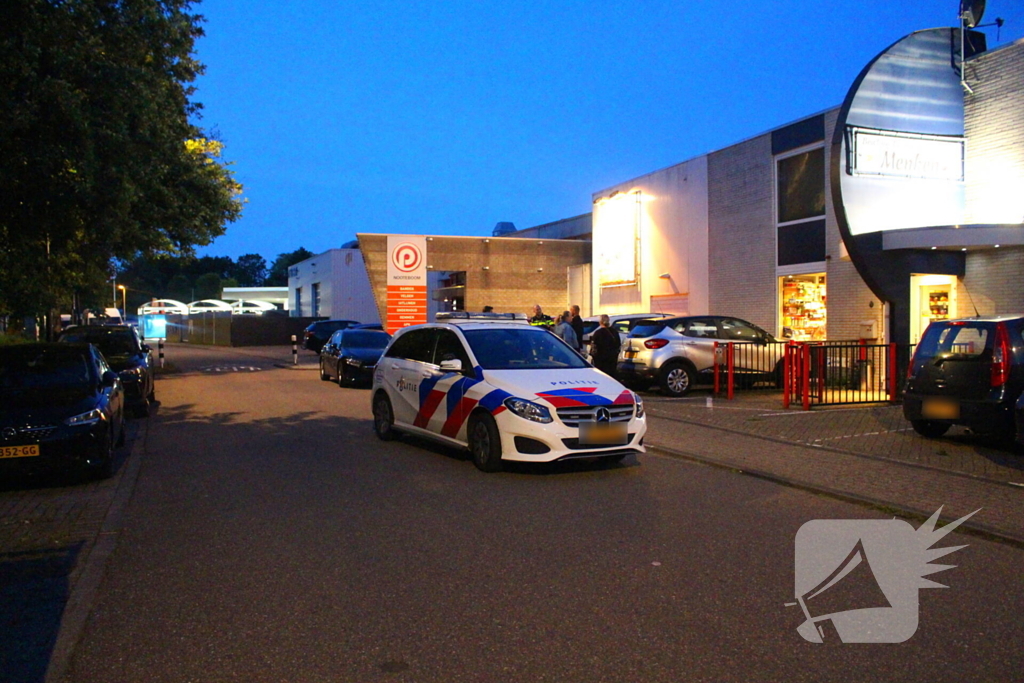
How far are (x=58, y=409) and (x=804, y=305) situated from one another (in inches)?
690

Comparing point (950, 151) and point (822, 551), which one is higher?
point (950, 151)

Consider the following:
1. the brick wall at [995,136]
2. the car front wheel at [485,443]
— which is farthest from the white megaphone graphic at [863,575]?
the brick wall at [995,136]

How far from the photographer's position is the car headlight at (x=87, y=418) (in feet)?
29.5

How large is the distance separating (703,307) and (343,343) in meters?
10.4

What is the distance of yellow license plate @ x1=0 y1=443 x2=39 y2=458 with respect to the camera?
8500mm

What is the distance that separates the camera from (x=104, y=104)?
12.2 meters

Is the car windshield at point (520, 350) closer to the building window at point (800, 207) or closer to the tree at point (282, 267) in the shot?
the building window at point (800, 207)

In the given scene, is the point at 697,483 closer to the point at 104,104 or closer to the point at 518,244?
the point at 104,104

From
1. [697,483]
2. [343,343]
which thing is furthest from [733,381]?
[343,343]

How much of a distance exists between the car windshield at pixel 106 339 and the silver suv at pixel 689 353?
9.93 meters

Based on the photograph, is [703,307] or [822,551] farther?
[703,307]

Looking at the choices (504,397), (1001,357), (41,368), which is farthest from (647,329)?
(41,368)

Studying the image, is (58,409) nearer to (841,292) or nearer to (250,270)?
(841,292)

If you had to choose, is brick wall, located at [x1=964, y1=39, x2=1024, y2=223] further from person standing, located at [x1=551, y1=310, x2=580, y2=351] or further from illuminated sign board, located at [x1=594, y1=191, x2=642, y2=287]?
illuminated sign board, located at [x1=594, y1=191, x2=642, y2=287]
